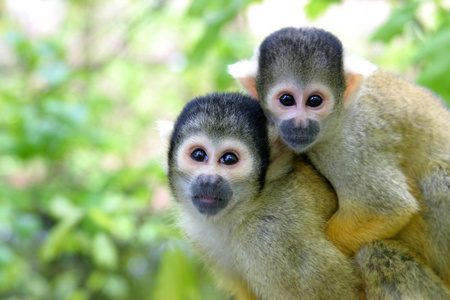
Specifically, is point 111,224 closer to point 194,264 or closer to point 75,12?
point 194,264

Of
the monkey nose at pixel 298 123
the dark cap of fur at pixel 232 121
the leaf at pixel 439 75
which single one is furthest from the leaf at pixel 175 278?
the leaf at pixel 439 75

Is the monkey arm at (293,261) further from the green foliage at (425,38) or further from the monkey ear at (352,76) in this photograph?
the green foliage at (425,38)

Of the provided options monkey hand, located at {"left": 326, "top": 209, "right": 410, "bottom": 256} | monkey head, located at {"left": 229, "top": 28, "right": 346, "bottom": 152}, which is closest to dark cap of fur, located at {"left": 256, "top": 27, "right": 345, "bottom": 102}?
monkey head, located at {"left": 229, "top": 28, "right": 346, "bottom": 152}

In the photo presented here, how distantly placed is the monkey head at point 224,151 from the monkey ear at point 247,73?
186mm

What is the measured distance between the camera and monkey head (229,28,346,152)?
6.28ft

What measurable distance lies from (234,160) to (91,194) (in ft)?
7.38

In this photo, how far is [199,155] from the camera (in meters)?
1.93

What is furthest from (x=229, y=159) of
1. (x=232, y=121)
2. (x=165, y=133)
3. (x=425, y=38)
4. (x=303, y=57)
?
(x=425, y=38)

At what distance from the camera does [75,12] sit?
20.5 feet

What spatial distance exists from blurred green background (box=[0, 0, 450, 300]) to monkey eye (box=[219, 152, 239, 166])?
0.40 meters

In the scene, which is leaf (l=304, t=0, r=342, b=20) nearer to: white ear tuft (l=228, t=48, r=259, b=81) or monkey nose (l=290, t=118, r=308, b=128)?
white ear tuft (l=228, t=48, r=259, b=81)

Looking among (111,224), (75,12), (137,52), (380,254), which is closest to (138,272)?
(111,224)

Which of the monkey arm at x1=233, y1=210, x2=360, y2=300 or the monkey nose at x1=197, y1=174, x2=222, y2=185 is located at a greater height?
the monkey nose at x1=197, y1=174, x2=222, y2=185

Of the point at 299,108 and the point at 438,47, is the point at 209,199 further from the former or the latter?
the point at 438,47
